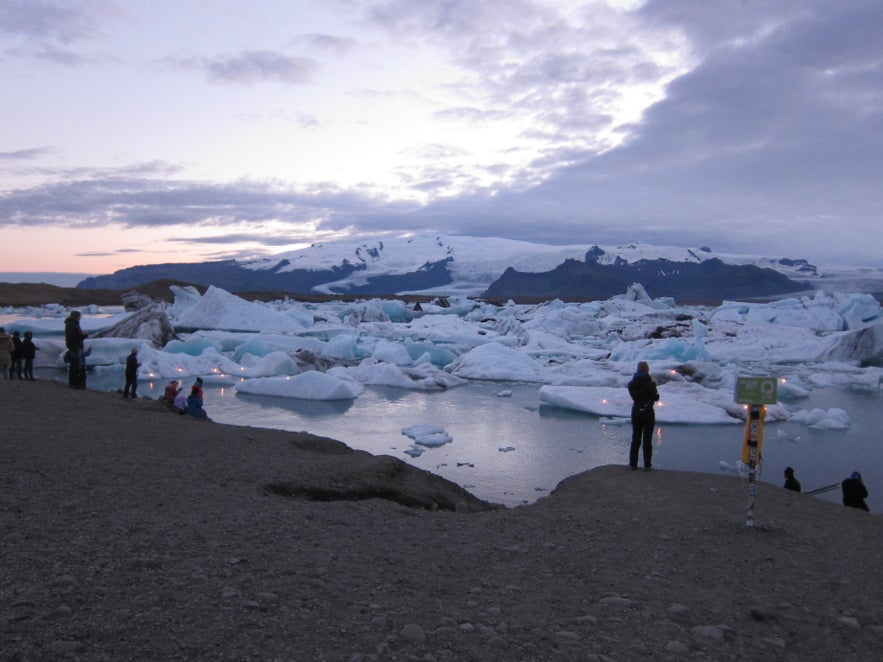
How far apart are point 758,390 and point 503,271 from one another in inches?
4211

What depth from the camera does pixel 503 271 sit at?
363ft

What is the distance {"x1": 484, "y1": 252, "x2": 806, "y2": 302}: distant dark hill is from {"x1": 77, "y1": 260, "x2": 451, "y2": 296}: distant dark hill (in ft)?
53.3

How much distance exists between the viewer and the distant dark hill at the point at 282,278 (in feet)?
406

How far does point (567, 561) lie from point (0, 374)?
394 inches

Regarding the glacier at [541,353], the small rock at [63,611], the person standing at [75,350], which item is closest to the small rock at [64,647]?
the small rock at [63,611]

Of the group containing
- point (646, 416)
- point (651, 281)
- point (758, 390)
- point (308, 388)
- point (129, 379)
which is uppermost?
point (651, 281)

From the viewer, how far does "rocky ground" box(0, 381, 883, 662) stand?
8.22 feet

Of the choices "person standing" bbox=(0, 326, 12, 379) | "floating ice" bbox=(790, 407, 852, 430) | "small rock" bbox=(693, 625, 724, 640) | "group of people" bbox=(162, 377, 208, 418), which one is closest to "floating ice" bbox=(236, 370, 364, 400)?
"group of people" bbox=(162, 377, 208, 418)

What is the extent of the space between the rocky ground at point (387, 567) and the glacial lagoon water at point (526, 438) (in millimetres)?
1122

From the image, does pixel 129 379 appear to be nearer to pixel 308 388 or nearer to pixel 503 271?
pixel 308 388

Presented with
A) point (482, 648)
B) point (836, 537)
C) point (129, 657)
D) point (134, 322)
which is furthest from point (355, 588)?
point (134, 322)

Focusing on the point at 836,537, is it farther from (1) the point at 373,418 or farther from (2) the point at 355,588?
(1) the point at 373,418

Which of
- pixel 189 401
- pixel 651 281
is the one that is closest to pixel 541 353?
pixel 189 401

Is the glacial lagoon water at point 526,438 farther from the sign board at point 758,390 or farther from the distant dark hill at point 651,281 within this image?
the distant dark hill at point 651,281
